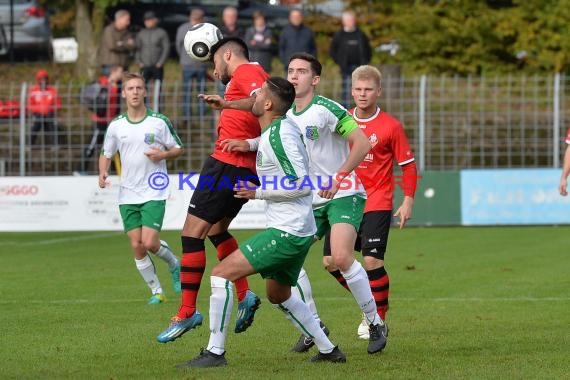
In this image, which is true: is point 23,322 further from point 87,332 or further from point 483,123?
point 483,123

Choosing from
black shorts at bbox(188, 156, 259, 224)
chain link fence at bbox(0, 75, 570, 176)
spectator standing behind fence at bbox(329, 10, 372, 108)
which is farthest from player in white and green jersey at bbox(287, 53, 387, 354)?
spectator standing behind fence at bbox(329, 10, 372, 108)

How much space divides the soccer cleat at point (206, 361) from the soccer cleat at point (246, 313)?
1.87 feet

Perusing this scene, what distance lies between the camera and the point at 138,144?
12.7 m

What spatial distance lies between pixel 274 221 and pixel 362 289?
126 centimetres

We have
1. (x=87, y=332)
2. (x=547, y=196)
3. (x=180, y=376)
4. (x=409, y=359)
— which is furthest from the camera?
(x=547, y=196)

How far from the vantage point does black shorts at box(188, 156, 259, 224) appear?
9180 millimetres

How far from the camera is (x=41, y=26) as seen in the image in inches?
1179

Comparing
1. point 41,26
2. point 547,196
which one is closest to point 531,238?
point 547,196

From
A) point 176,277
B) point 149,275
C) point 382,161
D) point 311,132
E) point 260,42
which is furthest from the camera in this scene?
point 260,42

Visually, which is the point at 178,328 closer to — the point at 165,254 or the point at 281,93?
the point at 281,93

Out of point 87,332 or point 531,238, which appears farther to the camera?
point 531,238

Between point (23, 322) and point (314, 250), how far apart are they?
25.6ft

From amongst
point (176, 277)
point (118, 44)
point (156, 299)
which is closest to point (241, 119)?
point (156, 299)

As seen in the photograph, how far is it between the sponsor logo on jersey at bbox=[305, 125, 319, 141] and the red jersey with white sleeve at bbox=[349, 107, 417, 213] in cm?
93
